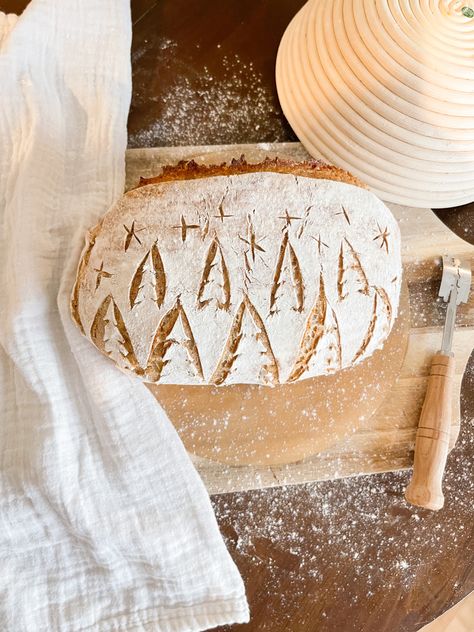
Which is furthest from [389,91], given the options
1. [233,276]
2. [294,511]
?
[294,511]

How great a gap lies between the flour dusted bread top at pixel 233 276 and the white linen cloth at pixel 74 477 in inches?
3.1

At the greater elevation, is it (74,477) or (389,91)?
(389,91)

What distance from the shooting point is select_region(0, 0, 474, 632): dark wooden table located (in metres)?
0.92

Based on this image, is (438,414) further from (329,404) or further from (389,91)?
(389,91)

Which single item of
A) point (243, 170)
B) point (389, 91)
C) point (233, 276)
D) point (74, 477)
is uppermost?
point (389, 91)

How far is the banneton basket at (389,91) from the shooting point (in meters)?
0.73

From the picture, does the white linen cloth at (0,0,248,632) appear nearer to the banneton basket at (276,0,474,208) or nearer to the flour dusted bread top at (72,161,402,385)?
the flour dusted bread top at (72,161,402,385)

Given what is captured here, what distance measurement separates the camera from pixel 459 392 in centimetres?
92

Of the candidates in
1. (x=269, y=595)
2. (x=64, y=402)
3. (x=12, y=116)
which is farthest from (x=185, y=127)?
(x=269, y=595)

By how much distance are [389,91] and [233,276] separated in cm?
34

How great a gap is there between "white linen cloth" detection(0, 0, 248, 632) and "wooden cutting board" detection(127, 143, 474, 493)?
0.06 metres

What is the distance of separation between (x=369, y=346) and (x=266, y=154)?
37 centimetres

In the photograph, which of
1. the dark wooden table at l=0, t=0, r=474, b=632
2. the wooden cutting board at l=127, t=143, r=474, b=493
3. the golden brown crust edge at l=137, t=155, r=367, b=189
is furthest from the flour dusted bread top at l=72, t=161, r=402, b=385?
the dark wooden table at l=0, t=0, r=474, b=632

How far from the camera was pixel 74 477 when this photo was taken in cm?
77
